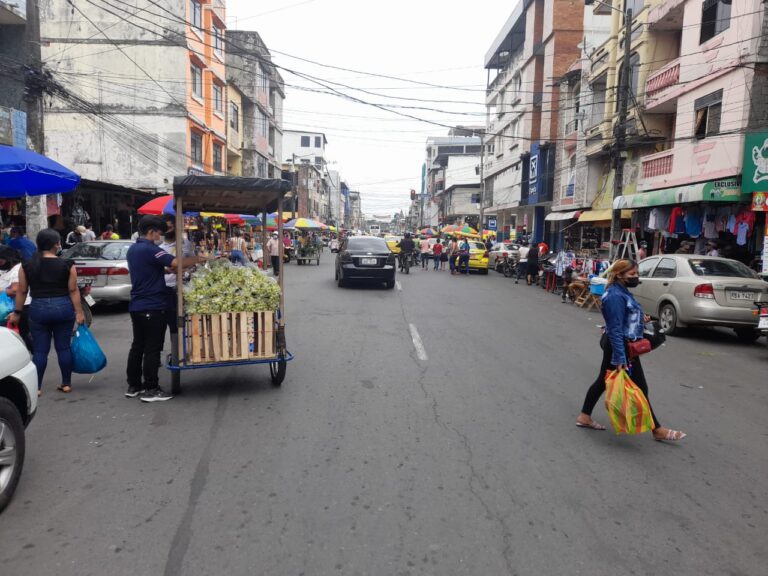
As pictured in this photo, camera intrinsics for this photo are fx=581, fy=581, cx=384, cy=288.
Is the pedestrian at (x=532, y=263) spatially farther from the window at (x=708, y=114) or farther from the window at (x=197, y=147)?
the window at (x=197, y=147)

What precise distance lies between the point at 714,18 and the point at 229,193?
17302 millimetres

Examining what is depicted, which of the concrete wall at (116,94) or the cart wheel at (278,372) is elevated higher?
the concrete wall at (116,94)

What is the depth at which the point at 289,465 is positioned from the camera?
4.38 metres

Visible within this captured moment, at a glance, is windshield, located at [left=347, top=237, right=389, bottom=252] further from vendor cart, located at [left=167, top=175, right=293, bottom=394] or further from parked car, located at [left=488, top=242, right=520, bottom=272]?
vendor cart, located at [left=167, top=175, right=293, bottom=394]

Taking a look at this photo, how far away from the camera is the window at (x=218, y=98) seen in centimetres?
3170

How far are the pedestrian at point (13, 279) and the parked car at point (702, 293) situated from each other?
10.6 metres

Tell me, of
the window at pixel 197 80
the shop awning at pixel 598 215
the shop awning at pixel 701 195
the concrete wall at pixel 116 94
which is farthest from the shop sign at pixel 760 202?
the window at pixel 197 80

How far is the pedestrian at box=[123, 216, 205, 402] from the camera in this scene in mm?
5926

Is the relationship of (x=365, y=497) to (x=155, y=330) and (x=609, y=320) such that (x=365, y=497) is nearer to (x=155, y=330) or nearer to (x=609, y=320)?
(x=609, y=320)

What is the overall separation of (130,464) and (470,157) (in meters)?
76.9

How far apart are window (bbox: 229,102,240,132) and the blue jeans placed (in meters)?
31.7

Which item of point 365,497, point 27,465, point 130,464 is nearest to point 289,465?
point 365,497

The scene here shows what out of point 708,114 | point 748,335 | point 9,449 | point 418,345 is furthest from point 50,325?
point 708,114

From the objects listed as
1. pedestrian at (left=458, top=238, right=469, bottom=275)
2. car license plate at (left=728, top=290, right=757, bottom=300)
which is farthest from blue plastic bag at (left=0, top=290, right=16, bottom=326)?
pedestrian at (left=458, top=238, right=469, bottom=275)
